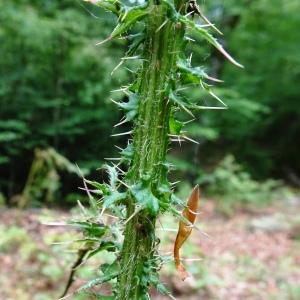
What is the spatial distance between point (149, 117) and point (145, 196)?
133 millimetres

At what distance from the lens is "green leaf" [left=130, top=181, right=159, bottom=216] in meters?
0.81

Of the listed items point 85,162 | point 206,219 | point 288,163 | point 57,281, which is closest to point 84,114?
point 85,162

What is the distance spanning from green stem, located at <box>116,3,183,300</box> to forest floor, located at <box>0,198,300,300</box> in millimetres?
2564

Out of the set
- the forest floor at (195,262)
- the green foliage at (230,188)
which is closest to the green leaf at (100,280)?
the forest floor at (195,262)

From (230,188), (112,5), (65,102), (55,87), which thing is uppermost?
(55,87)

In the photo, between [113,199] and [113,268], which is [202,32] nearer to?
[113,199]

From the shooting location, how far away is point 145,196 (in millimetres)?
812

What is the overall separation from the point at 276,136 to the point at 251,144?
1087mm

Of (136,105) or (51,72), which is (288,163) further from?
(136,105)

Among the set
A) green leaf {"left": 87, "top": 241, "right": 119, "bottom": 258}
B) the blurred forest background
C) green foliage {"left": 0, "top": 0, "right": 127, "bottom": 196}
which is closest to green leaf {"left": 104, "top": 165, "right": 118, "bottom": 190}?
green leaf {"left": 87, "top": 241, "right": 119, "bottom": 258}

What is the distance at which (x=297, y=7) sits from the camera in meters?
11.1

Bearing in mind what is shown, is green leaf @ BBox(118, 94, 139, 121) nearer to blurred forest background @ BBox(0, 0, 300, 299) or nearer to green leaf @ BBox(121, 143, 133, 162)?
green leaf @ BBox(121, 143, 133, 162)

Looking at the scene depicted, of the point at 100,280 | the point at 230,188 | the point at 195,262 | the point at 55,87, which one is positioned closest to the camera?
the point at 100,280

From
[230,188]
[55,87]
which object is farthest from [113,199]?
[230,188]
